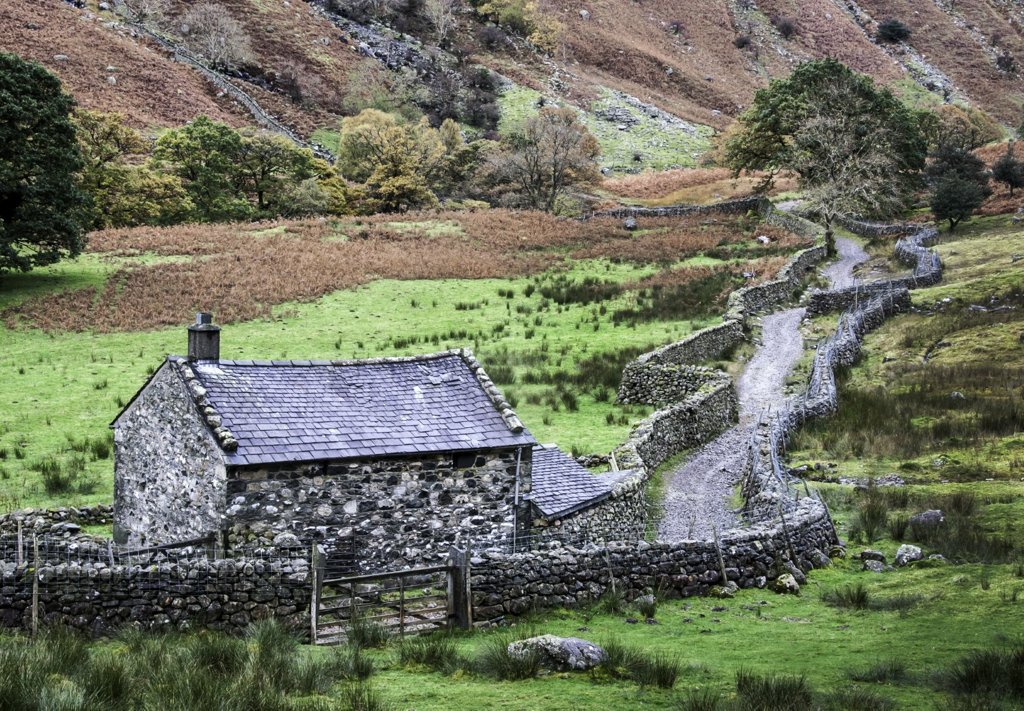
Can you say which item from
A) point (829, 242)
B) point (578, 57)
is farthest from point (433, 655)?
point (578, 57)

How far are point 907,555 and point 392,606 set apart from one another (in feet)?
26.3

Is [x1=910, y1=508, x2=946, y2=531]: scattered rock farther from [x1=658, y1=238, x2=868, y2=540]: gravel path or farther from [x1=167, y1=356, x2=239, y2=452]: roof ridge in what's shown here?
[x1=167, y1=356, x2=239, y2=452]: roof ridge

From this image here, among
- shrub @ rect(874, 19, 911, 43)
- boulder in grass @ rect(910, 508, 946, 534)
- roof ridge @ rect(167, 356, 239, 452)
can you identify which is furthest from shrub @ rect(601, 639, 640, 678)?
shrub @ rect(874, 19, 911, 43)

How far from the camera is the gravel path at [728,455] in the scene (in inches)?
750

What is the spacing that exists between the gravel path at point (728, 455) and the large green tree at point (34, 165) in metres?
27.7

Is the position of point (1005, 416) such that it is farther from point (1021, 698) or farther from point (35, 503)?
point (35, 503)

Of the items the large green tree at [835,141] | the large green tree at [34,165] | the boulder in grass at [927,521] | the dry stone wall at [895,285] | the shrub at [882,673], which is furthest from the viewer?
the large green tree at [835,141]

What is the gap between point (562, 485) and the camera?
17.5 meters

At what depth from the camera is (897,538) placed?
15.8 m

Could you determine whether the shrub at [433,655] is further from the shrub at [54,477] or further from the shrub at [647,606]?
the shrub at [54,477]

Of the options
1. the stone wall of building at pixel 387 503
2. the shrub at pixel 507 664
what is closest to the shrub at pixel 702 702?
the shrub at pixel 507 664

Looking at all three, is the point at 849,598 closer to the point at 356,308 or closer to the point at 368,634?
the point at 368,634

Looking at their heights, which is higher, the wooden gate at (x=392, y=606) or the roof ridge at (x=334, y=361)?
the roof ridge at (x=334, y=361)

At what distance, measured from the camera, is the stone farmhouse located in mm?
14141
